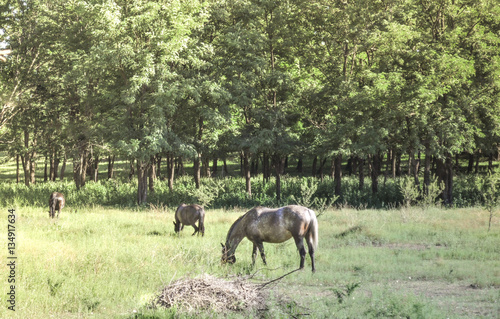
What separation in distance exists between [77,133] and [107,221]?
1381 centimetres

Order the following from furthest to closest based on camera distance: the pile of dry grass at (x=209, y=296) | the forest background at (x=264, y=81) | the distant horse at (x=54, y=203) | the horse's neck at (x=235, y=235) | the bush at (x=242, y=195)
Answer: the bush at (x=242, y=195), the forest background at (x=264, y=81), the distant horse at (x=54, y=203), the horse's neck at (x=235, y=235), the pile of dry grass at (x=209, y=296)

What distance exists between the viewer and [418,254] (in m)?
14.7

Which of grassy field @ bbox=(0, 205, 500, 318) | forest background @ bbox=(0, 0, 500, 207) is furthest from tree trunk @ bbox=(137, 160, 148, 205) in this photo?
grassy field @ bbox=(0, 205, 500, 318)

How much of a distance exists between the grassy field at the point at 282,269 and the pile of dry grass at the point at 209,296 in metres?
0.22

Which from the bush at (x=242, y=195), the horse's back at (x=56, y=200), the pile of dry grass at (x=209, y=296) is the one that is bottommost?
the bush at (x=242, y=195)

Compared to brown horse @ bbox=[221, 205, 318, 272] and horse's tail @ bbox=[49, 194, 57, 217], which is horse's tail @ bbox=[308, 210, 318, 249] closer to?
brown horse @ bbox=[221, 205, 318, 272]

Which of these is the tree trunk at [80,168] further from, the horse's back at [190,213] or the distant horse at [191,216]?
the horse's back at [190,213]

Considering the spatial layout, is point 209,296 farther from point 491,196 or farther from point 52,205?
point 491,196

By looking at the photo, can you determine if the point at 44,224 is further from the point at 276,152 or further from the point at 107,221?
the point at 276,152

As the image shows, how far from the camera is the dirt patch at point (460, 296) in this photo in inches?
355

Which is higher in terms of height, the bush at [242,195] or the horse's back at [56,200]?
the horse's back at [56,200]

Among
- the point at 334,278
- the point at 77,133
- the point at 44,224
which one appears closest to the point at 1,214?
the point at 44,224

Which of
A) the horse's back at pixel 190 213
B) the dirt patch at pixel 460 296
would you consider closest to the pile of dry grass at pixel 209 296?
the dirt patch at pixel 460 296

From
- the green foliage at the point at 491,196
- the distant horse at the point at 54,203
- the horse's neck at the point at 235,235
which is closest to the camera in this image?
the horse's neck at the point at 235,235
